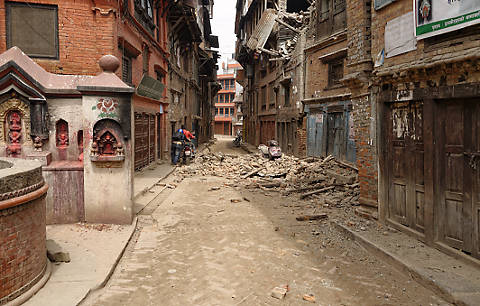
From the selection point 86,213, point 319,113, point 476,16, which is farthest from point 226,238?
point 319,113

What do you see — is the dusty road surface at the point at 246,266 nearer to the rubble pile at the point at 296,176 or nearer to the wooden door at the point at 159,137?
the rubble pile at the point at 296,176

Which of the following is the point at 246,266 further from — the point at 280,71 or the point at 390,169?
the point at 280,71

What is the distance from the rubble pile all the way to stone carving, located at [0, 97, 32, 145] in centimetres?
745

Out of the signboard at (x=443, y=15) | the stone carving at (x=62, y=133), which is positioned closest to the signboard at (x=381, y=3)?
the signboard at (x=443, y=15)

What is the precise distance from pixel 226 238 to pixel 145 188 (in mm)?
4771

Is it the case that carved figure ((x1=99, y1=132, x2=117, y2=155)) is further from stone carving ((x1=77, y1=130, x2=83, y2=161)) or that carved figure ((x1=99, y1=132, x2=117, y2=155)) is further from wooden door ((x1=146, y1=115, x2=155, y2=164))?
wooden door ((x1=146, y1=115, x2=155, y2=164))

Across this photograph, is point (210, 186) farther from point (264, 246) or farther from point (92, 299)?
point (92, 299)

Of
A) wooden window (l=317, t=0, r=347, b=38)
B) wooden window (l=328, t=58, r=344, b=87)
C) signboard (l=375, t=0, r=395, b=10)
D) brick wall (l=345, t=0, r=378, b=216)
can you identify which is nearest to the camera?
signboard (l=375, t=0, r=395, b=10)

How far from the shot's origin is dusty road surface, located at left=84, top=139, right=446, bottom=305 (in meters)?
4.34

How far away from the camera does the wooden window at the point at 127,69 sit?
11774 mm

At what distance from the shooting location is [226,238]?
6.73m

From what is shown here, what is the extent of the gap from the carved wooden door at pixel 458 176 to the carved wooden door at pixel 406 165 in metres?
0.46

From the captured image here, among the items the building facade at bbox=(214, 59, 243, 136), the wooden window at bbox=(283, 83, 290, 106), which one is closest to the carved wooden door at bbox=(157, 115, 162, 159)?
the wooden window at bbox=(283, 83, 290, 106)

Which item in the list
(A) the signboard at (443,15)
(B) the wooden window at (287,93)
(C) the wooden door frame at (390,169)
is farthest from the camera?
(B) the wooden window at (287,93)
